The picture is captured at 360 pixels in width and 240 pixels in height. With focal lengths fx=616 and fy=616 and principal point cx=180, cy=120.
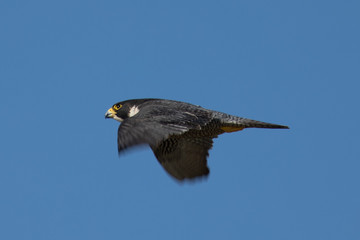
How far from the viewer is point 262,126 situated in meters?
9.95

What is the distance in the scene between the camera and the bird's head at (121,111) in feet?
37.6

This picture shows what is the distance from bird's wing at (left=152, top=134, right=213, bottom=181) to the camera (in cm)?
1070

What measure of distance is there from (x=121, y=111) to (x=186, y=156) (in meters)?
1.75

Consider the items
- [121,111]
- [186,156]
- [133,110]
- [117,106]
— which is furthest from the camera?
[117,106]

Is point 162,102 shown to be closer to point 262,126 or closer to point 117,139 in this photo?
point 262,126

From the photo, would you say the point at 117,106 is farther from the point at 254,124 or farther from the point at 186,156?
the point at 254,124

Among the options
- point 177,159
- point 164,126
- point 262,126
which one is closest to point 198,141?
point 177,159

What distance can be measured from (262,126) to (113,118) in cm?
339

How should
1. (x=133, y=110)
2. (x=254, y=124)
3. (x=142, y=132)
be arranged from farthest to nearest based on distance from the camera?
(x=133, y=110)
(x=254, y=124)
(x=142, y=132)

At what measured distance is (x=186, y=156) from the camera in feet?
35.3

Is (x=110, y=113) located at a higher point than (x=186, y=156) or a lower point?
higher

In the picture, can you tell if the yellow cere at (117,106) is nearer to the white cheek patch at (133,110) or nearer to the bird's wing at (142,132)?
the white cheek patch at (133,110)

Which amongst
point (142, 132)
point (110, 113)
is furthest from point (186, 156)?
point (142, 132)

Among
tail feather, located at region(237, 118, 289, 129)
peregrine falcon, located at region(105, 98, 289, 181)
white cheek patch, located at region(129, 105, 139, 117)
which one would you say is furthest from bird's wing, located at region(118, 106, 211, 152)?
white cheek patch, located at region(129, 105, 139, 117)
